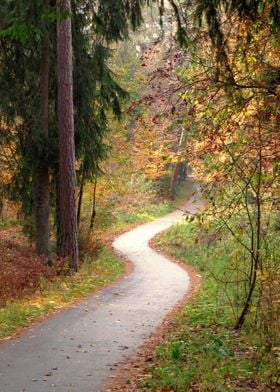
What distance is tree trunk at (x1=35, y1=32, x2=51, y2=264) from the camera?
1515 cm

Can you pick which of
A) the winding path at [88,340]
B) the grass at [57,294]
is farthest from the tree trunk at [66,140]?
the winding path at [88,340]

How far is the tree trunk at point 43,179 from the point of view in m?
15.1

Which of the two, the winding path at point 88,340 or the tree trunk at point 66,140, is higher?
the tree trunk at point 66,140

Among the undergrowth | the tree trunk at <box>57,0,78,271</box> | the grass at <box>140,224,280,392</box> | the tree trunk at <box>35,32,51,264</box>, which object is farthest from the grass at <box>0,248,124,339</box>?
the grass at <box>140,224,280,392</box>

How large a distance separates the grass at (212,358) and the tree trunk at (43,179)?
5923 mm

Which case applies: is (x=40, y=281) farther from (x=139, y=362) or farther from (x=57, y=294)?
(x=139, y=362)

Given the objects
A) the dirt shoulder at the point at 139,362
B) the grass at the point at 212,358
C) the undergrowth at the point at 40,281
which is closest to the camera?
the grass at the point at 212,358

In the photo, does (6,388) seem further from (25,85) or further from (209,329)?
(25,85)

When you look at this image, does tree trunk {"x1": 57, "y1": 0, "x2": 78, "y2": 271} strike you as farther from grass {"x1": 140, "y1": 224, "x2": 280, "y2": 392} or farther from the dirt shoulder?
grass {"x1": 140, "y1": 224, "x2": 280, "y2": 392}

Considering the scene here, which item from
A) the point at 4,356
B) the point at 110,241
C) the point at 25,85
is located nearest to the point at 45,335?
the point at 4,356

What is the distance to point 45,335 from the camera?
873 cm

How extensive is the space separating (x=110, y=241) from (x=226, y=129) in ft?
68.9

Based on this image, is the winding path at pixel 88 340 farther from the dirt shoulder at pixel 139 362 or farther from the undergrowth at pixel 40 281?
the undergrowth at pixel 40 281

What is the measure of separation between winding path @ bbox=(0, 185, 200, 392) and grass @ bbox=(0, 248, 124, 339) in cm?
34
